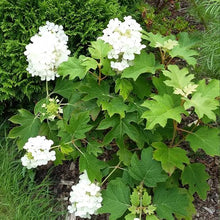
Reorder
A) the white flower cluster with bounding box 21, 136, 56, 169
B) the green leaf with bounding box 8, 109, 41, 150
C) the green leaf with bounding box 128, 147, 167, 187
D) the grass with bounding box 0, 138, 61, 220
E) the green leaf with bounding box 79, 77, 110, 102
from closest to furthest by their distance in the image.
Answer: the white flower cluster with bounding box 21, 136, 56, 169, the green leaf with bounding box 128, 147, 167, 187, the green leaf with bounding box 79, 77, 110, 102, the green leaf with bounding box 8, 109, 41, 150, the grass with bounding box 0, 138, 61, 220

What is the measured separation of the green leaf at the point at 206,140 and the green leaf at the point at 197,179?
0.28m

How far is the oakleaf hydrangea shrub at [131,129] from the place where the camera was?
A: 2116 millimetres

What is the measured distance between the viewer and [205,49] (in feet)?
9.52

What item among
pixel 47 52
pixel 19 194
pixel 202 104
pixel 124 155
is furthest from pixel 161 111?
pixel 19 194

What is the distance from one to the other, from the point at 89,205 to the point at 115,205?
0.57 ft

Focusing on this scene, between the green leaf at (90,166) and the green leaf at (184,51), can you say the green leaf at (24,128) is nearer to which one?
the green leaf at (90,166)

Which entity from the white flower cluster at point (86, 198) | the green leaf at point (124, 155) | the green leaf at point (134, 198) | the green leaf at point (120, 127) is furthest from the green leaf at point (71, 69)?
the green leaf at point (134, 198)

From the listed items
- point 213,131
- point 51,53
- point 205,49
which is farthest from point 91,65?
point 205,49

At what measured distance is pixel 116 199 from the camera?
7.38ft

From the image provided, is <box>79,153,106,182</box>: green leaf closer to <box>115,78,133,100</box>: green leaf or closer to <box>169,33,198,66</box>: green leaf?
<box>115,78,133,100</box>: green leaf

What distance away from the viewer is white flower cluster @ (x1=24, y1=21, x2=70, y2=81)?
7.57ft

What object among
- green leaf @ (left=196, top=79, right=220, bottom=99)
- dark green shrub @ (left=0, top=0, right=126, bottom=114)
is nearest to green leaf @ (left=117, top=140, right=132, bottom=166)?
green leaf @ (left=196, top=79, right=220, bottom=99)

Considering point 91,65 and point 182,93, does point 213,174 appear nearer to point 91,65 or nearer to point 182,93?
point 182,93

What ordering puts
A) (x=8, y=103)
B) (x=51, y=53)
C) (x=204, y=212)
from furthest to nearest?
(x=8, y=103), (x=204, y=212), (x=51, y=53)
